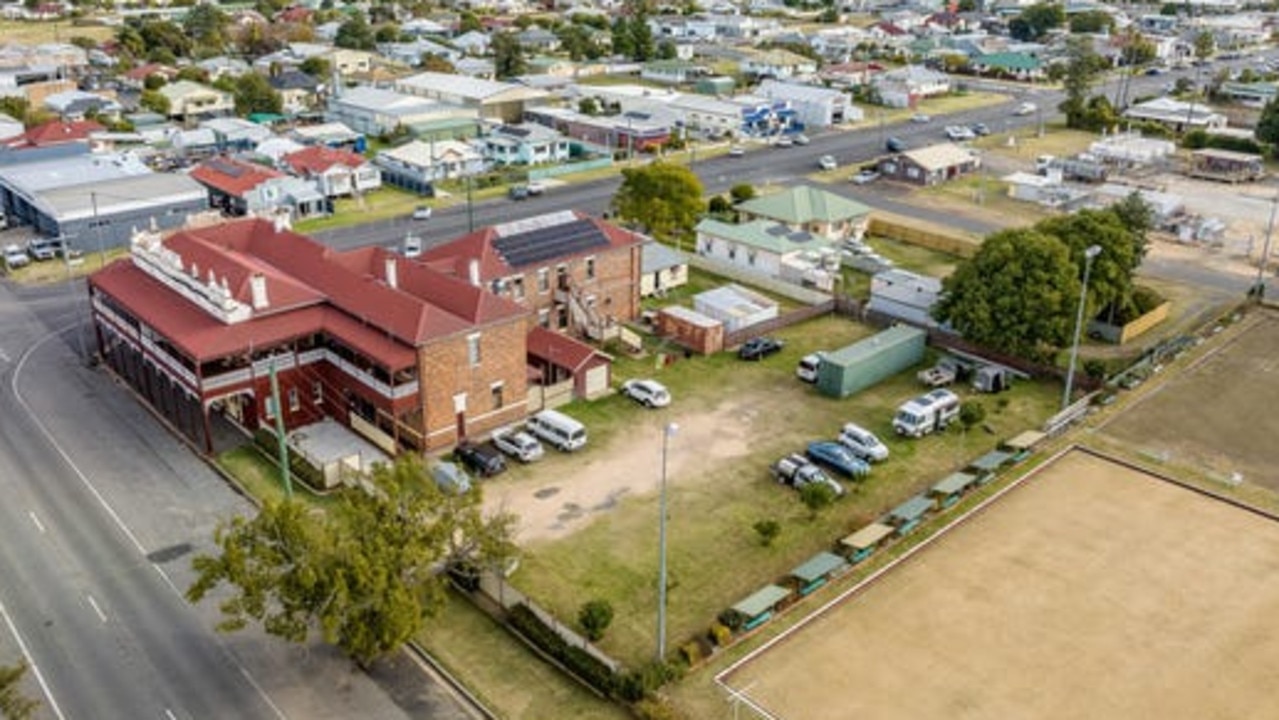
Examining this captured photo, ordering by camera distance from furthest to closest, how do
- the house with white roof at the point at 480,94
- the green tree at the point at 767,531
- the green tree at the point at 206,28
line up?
the green tree at the point at 206,28, the house with white roof at the point at 480,94, the green tree at the point at 767,531

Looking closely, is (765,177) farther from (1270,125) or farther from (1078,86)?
(1270,125)

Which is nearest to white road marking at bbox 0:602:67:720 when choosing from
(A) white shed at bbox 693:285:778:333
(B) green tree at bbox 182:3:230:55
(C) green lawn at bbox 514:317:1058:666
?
(C) green lawn at bbox 514:317:1058:666

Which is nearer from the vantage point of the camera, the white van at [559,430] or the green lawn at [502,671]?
the green lawn at [502,671]


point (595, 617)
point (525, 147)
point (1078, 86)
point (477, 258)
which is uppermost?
point (1078, 86)

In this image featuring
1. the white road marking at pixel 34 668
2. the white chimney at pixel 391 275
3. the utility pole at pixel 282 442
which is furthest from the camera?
the white chimney at pixel 391 275

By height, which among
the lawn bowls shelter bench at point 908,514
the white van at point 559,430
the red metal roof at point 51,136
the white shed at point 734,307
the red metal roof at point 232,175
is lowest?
the lawn bowls shelter bench at point 908,514

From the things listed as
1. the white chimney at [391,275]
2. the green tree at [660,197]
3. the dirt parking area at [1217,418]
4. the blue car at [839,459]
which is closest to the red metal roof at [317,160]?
the green tree at [660,197]

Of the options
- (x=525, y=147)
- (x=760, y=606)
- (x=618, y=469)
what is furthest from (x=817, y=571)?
(x=525, y=147)

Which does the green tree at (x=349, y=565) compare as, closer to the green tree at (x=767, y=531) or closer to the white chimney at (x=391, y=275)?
the green tree at (x=767, y=531)

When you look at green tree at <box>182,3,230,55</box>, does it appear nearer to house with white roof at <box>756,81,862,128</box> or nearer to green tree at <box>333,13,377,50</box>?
green tree at <box>333,13,377,50</box>
